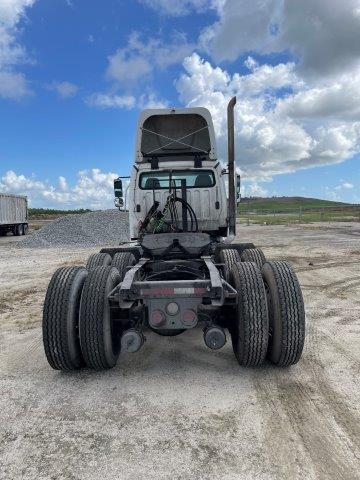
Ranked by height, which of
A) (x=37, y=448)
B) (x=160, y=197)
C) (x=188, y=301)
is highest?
(x=160, y=197)

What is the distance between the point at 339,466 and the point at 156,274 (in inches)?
116

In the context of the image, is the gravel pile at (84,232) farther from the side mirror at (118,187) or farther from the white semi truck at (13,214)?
the side mirror at (118,187)

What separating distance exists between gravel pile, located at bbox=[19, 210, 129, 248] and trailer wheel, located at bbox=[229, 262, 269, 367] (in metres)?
16.7

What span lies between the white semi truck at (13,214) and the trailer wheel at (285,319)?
2798 centimetres

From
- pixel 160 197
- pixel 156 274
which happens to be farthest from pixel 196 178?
pixel 156 274

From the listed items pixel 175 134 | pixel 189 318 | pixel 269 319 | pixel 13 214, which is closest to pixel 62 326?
pixel 189 318

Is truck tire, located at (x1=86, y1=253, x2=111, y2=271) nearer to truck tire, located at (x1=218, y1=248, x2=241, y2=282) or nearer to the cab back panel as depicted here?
the cab back panel

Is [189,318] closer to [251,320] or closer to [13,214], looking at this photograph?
[251,320]

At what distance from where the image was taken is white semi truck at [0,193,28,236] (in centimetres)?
2899

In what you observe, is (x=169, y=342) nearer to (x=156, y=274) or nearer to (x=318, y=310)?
(x=156, y=274)

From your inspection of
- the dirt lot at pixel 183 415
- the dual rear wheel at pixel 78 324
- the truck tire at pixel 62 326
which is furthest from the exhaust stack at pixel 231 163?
the truck tire at pixel 62 326

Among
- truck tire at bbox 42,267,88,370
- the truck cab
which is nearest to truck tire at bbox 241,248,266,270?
the truck cab

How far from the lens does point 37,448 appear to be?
297cm

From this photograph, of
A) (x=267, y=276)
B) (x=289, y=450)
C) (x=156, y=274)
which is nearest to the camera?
(x=289, y=450)
